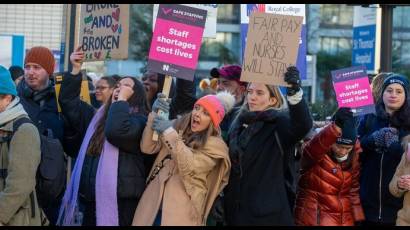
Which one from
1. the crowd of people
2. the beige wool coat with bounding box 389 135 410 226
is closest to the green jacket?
the crowd of people

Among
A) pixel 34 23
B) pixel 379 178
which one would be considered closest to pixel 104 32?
pixel 379 178

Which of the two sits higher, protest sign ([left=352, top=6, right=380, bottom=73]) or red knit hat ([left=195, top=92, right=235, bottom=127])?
protest sign ([left=352, top=6, right=380, bottom=73])

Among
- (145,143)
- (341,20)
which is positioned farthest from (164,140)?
(341,20)

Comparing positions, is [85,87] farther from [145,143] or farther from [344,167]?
[344,167]

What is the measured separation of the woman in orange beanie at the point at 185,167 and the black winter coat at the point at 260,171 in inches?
4.0

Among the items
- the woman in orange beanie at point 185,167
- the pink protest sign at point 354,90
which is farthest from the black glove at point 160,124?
the pink protest sign at point 354,90

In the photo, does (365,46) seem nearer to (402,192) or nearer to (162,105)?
(402,192)

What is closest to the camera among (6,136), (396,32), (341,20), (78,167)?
(6,136)

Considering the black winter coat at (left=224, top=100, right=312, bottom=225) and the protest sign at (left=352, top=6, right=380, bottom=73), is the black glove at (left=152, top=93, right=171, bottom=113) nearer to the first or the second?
the black winter coat at (left=224, top=100, right=312, bottom=225)

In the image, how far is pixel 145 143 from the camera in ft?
16.9

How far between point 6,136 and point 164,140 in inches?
40.0

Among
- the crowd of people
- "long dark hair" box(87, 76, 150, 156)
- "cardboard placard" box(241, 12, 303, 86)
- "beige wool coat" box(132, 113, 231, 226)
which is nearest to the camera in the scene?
the crowd of people

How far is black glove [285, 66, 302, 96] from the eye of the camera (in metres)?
4.82

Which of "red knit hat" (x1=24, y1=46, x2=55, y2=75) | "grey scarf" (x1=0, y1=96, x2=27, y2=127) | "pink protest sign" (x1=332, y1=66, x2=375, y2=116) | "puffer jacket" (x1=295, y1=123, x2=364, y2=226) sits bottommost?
"puffer jacket" (x1=295, y1=123, x2=364, y2=226)
